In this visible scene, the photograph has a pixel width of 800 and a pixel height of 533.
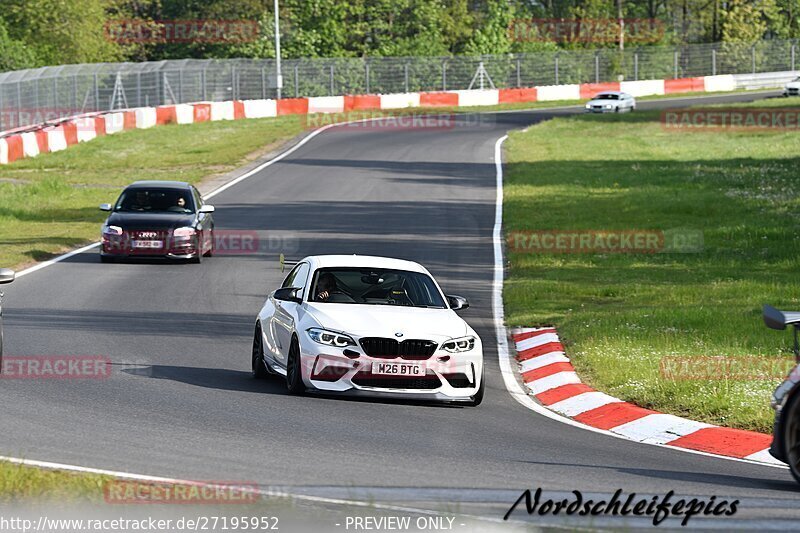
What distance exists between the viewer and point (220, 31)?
317 ft

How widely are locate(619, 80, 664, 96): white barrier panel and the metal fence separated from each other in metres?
3.17

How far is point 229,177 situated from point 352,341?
2996cm

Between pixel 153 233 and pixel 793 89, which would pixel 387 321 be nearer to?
pixel 153 233

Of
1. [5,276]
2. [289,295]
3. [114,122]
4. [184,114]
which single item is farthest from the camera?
[184,114]

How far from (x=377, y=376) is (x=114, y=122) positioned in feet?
147

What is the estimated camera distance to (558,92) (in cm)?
8081

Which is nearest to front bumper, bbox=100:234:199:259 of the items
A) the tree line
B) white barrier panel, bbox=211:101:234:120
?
white barrier panel, bbox=211:101:234:120

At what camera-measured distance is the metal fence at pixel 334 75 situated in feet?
195

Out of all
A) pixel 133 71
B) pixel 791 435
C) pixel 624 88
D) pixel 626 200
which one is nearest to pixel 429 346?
pixel 791 435

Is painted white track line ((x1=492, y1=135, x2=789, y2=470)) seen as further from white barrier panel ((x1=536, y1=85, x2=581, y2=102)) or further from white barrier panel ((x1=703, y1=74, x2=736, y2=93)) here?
white barrier panel ((x1=703, y1=74, x2=736, y2=93))

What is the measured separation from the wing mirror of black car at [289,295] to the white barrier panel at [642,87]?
236ft

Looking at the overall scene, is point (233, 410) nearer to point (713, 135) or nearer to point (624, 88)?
point (713, 135)

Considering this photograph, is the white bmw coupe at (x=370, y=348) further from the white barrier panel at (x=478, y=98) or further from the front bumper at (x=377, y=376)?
the white barrier panel at (x=478, y=98)

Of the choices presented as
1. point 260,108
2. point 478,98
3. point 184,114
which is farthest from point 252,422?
point 478,98
